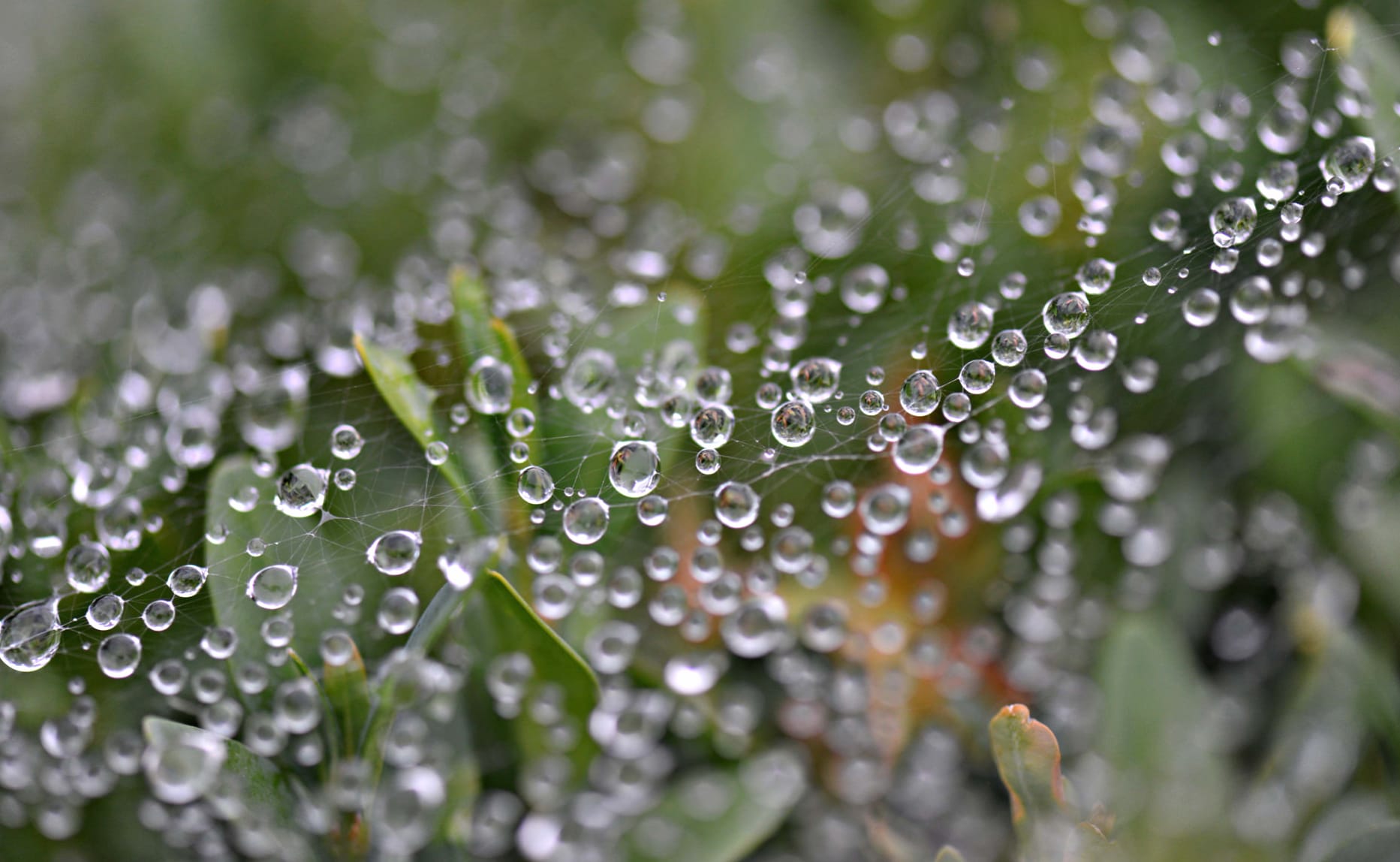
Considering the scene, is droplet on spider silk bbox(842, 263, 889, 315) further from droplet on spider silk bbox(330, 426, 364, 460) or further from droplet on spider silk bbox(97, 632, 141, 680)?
droplet on spider silk bbox(97, 632, 141, 680)

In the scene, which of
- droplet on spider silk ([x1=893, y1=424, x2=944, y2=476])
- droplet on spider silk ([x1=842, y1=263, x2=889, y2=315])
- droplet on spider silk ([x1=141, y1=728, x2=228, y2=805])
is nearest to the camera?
droplet on spider silk ([x1=141, y1=728, x2=228, y2=805])

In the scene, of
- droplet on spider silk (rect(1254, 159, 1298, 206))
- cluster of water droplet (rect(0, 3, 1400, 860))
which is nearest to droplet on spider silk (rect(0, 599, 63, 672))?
cluster of water droplet (rect(0, 3, 1400, 860))

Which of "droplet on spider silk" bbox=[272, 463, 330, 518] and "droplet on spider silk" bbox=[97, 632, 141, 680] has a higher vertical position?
"droplet on spider silk" bbox=[272, 463, 330, 518]

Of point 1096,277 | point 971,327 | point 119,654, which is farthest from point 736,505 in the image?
point 119,654

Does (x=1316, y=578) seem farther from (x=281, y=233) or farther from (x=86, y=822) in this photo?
(x=281, y=233)

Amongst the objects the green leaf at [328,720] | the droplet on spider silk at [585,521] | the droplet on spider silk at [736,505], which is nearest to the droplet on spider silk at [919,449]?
the droplet on spider silk at [736,505]

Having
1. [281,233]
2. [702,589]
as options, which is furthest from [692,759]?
[281,233]
